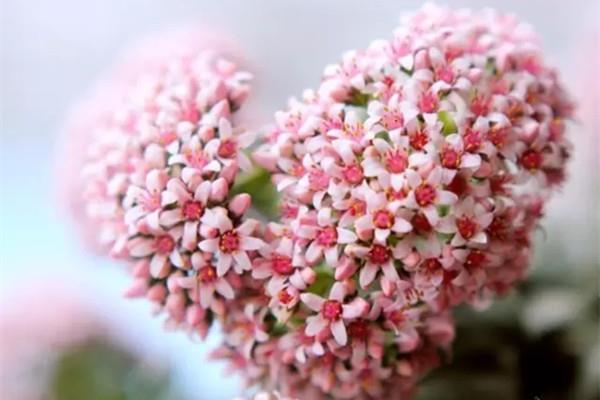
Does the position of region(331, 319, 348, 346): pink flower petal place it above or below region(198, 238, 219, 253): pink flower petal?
below

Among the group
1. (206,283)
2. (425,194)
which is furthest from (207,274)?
(425,194)

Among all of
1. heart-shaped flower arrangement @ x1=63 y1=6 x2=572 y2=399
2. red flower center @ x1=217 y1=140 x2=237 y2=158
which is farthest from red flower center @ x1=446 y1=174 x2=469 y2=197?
red flower center @ x1=217 y1=140 x2=237 y2=158

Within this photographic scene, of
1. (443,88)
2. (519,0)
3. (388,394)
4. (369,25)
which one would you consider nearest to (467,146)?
(443,88)

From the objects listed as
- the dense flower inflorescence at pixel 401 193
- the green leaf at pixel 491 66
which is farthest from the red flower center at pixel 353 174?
the green leaf at pixel 491 66

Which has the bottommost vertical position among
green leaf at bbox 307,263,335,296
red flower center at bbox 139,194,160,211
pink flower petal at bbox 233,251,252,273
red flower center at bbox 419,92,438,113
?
green leaf at bbox 307,263,335,296

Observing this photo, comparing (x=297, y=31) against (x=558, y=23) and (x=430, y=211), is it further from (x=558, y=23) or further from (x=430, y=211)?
(x=430, y=211)

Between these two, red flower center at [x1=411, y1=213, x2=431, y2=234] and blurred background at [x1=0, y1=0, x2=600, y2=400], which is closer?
red flower center at [x1=411, y1=213, x2=431, y2=234]

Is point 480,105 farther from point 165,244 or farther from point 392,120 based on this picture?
point 165,244

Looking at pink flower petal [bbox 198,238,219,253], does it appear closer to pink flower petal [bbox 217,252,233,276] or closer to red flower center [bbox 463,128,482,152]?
pink flower petal [bbox 217,252,233,276]
